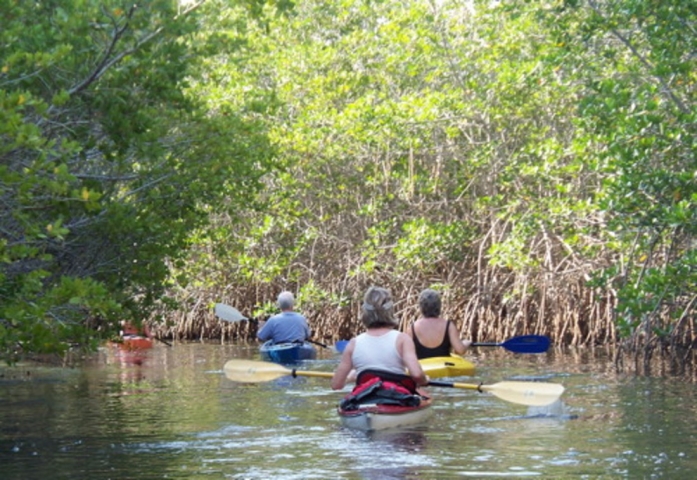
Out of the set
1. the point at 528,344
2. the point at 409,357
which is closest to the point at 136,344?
the point at 528,344

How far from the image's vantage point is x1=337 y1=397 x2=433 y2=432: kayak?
29.4ft

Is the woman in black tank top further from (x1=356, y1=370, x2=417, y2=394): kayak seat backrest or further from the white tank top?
the white tank top

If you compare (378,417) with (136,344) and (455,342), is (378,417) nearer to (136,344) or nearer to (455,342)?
(455,342)

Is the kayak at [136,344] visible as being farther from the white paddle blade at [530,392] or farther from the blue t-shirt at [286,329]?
the white paddle blade at [530,392]

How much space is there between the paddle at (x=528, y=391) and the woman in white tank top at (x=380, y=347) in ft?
1.57

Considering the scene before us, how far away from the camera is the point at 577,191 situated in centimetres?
1762

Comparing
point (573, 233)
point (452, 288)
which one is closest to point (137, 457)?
point (573, 233)

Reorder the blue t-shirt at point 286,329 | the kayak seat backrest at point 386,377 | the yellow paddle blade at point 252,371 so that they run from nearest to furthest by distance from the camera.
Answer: the kayak seat backrest at point 386,377, the yellow paddle blade at point 252,371, the blue t-shirt at point 286,329

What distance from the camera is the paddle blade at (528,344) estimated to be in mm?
12203

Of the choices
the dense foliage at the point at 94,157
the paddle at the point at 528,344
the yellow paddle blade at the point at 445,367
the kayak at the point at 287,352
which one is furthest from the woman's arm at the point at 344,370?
the kayak at the point at 287,352

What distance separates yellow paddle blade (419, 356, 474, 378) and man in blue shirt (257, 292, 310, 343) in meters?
4.76

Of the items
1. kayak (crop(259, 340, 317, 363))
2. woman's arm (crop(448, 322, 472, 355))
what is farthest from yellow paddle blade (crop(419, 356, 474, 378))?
kayak (crop(259, 340, 317, 363))

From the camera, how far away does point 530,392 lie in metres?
9.46

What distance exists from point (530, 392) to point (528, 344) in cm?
278
